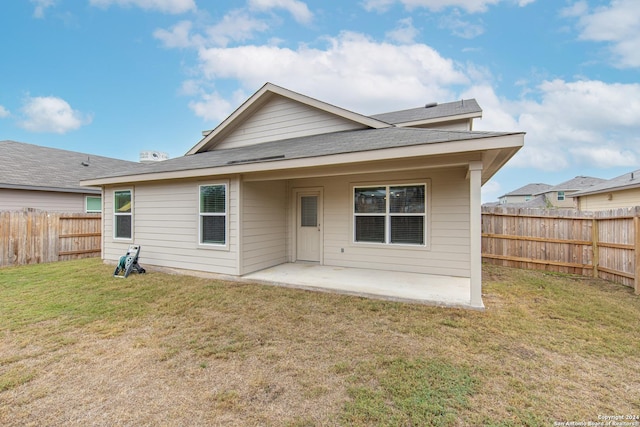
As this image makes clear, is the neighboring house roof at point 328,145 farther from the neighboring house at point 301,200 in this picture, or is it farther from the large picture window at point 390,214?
the large picture window at point 390,214

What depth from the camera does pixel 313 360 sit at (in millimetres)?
2969

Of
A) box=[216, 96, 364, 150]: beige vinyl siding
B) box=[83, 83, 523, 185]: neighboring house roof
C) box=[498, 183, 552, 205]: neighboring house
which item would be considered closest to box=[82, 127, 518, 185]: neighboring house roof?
box=[83, 83, 523, 185]: neighboring house roof

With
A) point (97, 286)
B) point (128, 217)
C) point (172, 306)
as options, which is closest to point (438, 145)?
point (172, 306)

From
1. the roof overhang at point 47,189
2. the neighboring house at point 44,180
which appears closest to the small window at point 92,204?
the neighboring house at point 44,180

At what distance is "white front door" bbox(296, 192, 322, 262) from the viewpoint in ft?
25.0

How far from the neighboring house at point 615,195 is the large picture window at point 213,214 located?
48.6ft

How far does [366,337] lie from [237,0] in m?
11.4

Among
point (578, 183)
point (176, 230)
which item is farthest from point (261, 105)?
point (578, 183)

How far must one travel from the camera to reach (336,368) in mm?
2795

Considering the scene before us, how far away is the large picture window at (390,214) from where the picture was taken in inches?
253

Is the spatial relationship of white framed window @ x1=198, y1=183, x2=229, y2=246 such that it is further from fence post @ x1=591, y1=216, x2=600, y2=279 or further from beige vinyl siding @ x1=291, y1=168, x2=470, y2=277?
fence post @ x1=591, y1=216, x2=600, y2=279

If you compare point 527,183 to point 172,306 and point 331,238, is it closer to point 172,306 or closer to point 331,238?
point 331,238

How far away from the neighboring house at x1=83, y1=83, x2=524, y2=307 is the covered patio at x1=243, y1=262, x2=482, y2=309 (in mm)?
267

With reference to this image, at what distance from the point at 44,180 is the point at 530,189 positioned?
51.1 m
